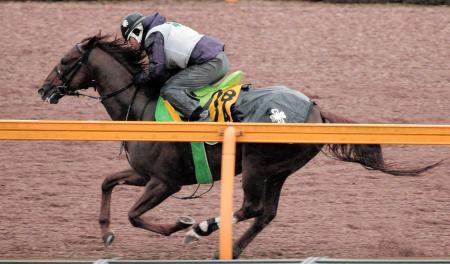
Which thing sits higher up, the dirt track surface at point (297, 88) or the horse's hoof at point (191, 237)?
the horse's hoof at point (191, 237)

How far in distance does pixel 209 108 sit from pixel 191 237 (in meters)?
0.92

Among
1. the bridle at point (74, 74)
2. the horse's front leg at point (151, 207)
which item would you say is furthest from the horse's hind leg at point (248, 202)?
the bridle at point (74, 74)

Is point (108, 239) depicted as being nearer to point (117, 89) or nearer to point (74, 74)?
point (117, 89)

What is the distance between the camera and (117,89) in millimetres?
7668

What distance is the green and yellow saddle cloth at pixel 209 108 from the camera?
23.4ft

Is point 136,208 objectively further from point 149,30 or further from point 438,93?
point 438,93

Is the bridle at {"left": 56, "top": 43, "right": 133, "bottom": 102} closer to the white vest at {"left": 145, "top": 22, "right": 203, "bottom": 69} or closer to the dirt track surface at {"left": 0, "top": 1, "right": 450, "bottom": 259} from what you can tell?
the white vest at {"left": 145, "top": 22, "right": 203, "bottom": 69}

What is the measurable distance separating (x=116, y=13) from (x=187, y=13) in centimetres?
94

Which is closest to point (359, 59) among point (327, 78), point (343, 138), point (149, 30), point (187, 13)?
point (327, 78)

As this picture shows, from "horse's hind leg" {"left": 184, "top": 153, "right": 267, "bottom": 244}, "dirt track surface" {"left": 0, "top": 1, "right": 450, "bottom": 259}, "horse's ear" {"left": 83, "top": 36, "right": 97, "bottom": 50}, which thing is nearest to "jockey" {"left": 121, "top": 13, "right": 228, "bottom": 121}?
"horse's ear" {"left": 83, "top": 36, "right": 97, "bottom": 50}

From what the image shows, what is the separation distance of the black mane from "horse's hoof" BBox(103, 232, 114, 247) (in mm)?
1274

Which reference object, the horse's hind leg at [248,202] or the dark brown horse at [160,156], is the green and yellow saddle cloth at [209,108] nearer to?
the dark brown horse at [160,156]

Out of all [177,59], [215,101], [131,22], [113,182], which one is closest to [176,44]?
[177,59]

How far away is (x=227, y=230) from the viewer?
18.2 feet
